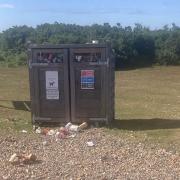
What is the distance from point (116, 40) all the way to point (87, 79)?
51.2ft

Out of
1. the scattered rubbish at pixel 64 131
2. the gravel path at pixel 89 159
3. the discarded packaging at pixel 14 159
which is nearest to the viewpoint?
the gravel path at pixel 89 159

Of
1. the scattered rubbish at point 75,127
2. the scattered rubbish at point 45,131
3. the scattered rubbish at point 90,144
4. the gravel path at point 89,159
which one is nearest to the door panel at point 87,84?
the scattered rubbish at point 75,127

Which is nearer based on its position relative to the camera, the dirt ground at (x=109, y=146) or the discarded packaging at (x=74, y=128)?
the dirt ground at (x=109, y=146)

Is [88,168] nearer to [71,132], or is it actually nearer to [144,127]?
[71,132]

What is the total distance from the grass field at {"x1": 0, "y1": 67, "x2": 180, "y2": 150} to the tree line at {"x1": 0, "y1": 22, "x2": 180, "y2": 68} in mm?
2027

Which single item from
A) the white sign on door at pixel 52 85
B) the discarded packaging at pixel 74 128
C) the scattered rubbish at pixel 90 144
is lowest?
the discarded packaging at pixel 74 128

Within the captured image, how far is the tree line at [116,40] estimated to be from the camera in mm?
26422

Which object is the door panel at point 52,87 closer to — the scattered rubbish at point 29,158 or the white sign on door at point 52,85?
the white sign on door at point 52,85

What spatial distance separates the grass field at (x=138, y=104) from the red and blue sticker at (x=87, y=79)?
0.81 metres

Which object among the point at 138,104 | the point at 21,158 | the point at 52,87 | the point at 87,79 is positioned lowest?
the point at 138,104

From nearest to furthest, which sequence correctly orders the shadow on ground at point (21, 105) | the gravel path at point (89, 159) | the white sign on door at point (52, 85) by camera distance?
1. the gravel path at point (89, 159)
2. the white sign on door at point (52, 85)
3. the shadow on ground at point (21, 105)

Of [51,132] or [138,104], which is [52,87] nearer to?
[51,132]

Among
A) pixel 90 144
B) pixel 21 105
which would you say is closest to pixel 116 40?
pixel 21 105

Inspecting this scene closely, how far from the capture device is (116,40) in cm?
2641
